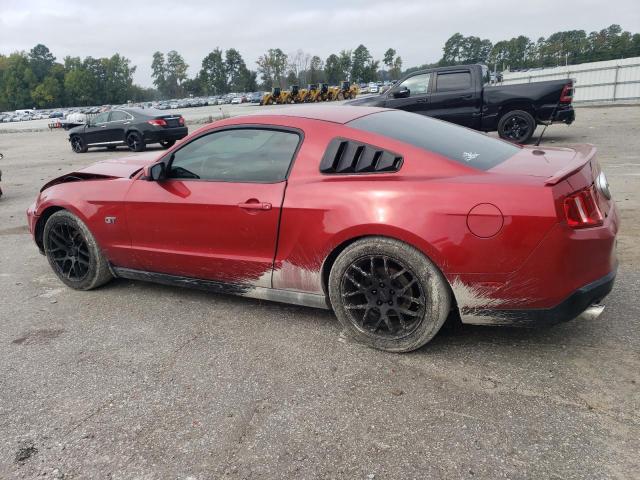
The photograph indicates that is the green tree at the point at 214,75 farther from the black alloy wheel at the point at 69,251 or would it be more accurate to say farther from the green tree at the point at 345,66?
the black alloy wheel at the point at 69,251

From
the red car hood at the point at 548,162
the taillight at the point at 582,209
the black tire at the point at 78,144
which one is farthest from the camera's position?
the black tire at the point at 78,144

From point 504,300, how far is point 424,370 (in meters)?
0.59

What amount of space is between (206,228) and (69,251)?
1.64m

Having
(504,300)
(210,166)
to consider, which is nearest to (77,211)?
(210,166)

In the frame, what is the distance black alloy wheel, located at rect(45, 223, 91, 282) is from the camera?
14.5ft

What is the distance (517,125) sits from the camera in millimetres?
11125

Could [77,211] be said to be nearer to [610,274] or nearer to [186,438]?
[186,438]

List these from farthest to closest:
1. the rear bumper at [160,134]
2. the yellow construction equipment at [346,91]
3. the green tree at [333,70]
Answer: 1. the green tree at [333,70]
2. the yellow construction equipment at [346,91]
3. the rear bumper at [160,134]

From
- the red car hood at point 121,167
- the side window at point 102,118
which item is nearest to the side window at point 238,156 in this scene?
the red car hood at point 121,167

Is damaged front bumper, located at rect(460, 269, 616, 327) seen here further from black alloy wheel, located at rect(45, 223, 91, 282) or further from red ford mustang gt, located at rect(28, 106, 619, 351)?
black alloy wheel, located at rect(45, 223, 91, 282)

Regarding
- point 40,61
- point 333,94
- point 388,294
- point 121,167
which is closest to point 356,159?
point 388,294

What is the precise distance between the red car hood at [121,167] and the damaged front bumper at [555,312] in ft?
9.69

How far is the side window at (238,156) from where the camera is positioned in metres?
3.43

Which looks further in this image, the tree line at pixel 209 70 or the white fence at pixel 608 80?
the tree line at pixel 209 70
